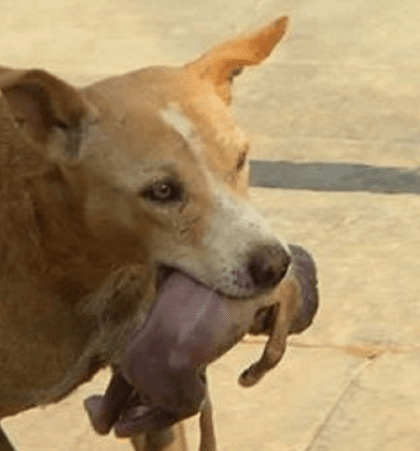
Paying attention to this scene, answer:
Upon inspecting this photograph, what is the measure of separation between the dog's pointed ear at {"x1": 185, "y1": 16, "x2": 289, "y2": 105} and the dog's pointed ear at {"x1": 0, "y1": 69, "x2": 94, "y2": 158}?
20.2 inches

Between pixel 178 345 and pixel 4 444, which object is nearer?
pixel 178 345

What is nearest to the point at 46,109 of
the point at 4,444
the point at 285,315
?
the point at 285,315

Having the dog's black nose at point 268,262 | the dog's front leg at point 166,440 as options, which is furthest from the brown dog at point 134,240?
the dog's front leg at point 166,440

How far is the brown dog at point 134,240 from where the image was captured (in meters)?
5.71

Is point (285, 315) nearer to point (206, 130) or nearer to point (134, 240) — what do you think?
point (134, 240)

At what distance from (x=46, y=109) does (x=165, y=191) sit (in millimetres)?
459

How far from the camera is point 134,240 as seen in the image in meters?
5.89

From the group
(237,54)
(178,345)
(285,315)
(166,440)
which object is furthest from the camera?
(166,440)

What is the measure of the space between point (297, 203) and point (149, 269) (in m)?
3.85

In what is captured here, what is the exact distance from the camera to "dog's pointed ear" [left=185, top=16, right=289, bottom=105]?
20.6ft

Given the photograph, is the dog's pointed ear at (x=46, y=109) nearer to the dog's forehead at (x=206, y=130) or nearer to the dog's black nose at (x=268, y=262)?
the dog's forehead at (x=206, y=130)

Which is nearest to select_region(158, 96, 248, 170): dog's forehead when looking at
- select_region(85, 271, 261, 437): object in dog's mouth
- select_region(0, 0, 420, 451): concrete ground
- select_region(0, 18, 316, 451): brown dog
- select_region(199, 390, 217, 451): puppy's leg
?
select_region(0, 18, 316, 451): brown dog

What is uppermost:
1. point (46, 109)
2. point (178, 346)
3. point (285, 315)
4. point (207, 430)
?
point (46, 109)

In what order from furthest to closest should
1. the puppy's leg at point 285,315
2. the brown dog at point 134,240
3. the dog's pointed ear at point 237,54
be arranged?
1. the dog's pointed ear at point 237,54
2. the puppy's leg at point 285,315
3. the brown dog at point 134,240
